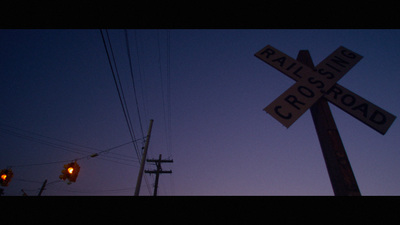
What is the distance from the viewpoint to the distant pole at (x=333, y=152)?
1.57 metres

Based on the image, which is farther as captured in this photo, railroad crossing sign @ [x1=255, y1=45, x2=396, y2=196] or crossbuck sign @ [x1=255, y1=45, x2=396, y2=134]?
crossbuck sign @ [x1=255, y1=45, x2=396, y2=134]

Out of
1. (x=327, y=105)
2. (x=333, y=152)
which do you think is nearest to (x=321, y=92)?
(x=327, y=105)

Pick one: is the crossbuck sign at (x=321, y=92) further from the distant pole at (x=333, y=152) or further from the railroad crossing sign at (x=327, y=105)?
the distant pole at (x=333, y=152)

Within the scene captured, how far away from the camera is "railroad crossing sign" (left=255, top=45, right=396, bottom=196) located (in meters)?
1.67

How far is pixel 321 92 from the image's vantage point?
6.59 feet

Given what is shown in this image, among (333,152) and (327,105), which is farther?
(327,105)

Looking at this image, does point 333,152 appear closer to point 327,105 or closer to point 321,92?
point 327,105

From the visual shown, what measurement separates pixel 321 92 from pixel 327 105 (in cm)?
15

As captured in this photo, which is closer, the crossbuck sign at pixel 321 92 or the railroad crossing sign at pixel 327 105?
the railroad crossing sign at pixel 327 105

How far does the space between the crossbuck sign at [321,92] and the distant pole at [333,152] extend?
162 millimetres

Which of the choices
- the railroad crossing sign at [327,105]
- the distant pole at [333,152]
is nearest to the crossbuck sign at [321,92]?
the railroad crossing sign at [327,105]

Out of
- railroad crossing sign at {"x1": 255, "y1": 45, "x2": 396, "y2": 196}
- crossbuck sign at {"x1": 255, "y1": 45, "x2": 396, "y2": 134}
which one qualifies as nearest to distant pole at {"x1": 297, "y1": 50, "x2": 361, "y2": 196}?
railroad crossing sign at {"x1": 255, "y1": 45, "x2": 396, "y2": 196}

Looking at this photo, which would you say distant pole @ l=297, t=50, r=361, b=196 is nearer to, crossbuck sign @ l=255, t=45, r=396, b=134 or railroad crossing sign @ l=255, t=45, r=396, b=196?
railroad crossing sign @ l=255, t=45, r=396, b=196
